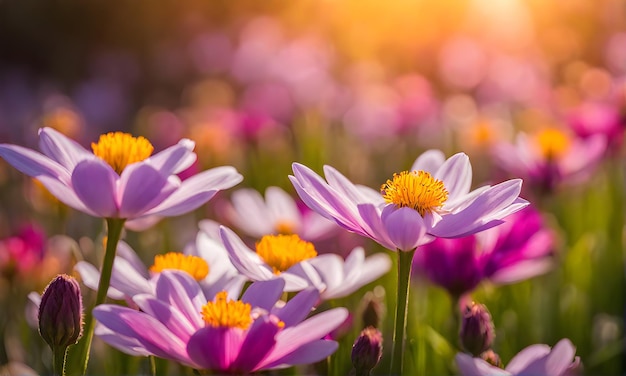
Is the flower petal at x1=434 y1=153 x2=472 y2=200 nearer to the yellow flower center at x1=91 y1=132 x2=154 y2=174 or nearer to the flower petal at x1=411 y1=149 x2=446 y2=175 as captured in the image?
the flower petal at x1=411 y1=149 x2=446 y2=175

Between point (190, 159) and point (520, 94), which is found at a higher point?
point (520, 94)

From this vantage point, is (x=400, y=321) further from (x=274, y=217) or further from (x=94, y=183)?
(x=274, y=217)

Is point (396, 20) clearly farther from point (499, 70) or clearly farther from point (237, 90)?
point (499, 70)

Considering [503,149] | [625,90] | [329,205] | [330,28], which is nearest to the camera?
[329,205]

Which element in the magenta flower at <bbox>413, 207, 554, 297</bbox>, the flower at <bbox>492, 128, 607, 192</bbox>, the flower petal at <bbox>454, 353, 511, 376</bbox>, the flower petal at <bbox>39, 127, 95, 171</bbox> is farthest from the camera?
the flower at <bbox>492, 128, 607, 192</bbox>

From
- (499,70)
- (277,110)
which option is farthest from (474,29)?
(277,110)

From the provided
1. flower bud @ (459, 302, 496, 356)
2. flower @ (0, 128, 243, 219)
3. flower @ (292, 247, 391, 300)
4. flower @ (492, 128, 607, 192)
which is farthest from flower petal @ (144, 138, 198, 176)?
flower @ (492, 128, 607, 192)
